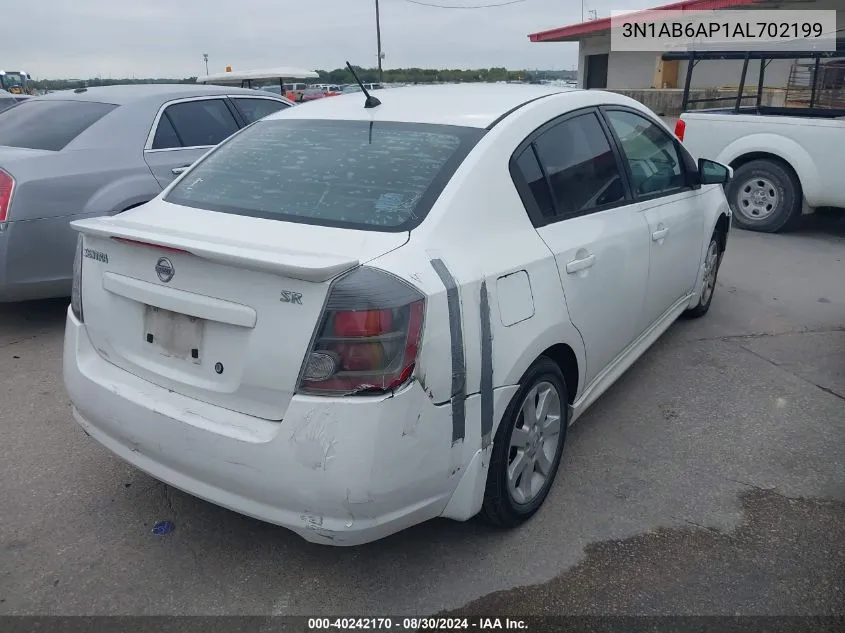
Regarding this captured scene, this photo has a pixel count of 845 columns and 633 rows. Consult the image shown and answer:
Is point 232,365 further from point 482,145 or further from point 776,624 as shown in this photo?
point 776,624

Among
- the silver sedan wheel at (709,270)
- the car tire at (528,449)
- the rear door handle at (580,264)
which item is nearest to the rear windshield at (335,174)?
the rear door handle at (580,264)

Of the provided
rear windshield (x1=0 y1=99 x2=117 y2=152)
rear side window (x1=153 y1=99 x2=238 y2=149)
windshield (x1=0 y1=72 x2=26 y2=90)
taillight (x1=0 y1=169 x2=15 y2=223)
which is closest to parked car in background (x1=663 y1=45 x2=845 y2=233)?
rear side window (x1=153 y1=99 x2=238 y2=149)

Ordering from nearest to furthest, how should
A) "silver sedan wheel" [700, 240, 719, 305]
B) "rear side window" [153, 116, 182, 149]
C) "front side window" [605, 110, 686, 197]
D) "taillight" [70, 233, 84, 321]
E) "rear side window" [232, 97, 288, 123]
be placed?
"taillight" [70, 233, 84, 321] < "front side window" [605, 110, 686, 197] < "silver sedan wheel" [700, 240, 719, 305] < "rear side window" [153, 116, 182, 149] < "rear side window" [232, 97, 288, 123]

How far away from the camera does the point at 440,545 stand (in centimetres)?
273

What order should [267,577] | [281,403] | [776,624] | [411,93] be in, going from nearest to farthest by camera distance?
[281,403] < [776,624] < [267,577] < [411,93]

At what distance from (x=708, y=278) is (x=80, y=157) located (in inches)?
179

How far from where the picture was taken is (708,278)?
17.1ft

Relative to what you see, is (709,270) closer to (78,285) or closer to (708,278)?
(708,278)

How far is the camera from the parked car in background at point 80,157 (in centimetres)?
459

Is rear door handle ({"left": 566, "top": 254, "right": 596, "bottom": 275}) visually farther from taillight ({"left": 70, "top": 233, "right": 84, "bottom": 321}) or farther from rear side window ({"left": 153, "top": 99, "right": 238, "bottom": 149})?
rear side window ({"left": 153, "top": 99, "right": 238, "bottom": 149})

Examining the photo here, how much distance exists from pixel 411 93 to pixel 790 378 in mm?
2833

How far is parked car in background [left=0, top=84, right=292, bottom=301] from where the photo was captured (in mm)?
4590

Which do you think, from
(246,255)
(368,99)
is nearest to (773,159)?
(368,99)

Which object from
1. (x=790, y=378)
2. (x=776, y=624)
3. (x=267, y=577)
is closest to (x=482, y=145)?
(x=267, y=577)
